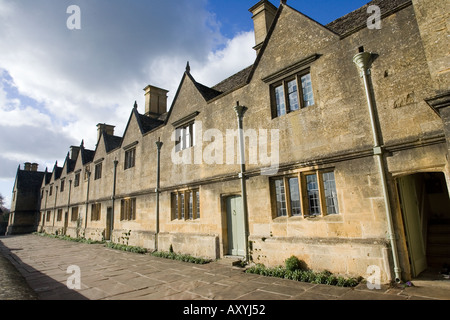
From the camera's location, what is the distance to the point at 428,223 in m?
9.26

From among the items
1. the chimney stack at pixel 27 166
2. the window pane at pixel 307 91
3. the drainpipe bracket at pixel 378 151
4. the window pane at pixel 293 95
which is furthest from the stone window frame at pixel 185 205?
A: the chimney stack at pixel 27 166

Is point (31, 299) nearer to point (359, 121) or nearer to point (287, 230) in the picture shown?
point (287, 230)

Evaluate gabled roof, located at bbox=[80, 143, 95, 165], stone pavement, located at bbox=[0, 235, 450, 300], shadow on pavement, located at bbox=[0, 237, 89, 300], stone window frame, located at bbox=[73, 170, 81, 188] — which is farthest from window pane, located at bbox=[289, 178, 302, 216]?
stone window frame, located at bbox=[73, 170, 81, 188]

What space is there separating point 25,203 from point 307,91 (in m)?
47.7

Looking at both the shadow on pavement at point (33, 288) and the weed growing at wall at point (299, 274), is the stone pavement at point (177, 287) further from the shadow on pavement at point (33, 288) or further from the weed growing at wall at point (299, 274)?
the weed growing at wall at point (299, 274)

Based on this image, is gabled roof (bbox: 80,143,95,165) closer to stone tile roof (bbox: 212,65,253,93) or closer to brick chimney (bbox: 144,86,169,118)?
brick chimney (bbox: 144,86,169,118)

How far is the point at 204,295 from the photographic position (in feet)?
18.5

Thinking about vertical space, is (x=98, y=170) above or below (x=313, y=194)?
above

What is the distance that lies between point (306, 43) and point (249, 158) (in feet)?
13.8

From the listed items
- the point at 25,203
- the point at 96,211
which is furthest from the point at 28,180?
the point at 96,211

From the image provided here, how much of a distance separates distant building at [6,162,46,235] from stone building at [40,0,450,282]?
37.3 meters

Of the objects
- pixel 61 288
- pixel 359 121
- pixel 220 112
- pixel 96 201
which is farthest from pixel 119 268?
pixel 96 201

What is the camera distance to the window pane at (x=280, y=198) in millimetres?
8086

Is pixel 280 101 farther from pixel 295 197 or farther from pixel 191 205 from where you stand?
pixel 191 205
